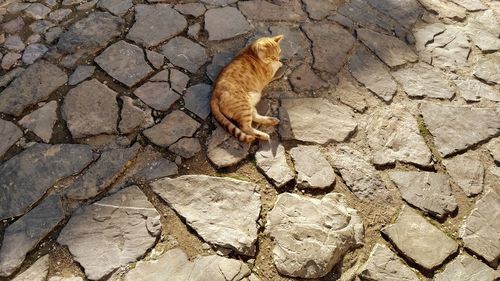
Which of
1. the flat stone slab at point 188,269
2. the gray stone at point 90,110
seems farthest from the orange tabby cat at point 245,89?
the flat stone slab at point 188,269

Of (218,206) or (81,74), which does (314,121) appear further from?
(81,74)

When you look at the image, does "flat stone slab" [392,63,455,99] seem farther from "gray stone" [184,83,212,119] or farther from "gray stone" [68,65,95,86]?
"gray stone" [68,65,95,86]

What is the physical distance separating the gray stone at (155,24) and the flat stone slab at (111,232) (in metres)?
1.75

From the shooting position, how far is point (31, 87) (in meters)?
3.70

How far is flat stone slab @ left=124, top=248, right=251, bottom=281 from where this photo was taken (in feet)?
8.80

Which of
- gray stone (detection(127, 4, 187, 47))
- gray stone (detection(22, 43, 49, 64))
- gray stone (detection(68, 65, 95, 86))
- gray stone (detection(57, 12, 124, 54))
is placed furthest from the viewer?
gray stone (detection(127, 4, 187, 47))

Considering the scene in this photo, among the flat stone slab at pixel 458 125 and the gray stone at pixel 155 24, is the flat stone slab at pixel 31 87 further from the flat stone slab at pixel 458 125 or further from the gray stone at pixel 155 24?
the flat stone slab at pixel 458 125

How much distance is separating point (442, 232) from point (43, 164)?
3.05 meters

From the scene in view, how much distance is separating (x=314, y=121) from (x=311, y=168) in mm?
530

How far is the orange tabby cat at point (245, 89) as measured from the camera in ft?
11.1

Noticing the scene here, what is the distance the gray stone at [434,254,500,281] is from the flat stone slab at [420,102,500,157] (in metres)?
0.98

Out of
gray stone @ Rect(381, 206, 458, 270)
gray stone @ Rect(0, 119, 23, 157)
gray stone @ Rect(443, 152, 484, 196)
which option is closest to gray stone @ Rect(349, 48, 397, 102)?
gray stone @ Rect(443, 152, 484, 196)

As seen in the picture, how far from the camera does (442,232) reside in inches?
123

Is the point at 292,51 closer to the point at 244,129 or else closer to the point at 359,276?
the point at 244,129
